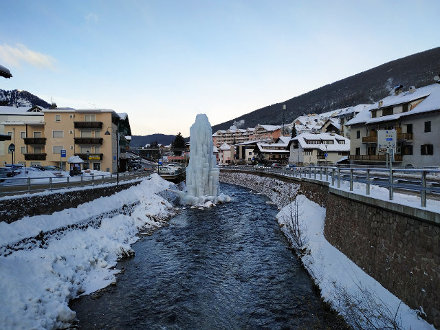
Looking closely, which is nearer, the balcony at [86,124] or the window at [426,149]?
the window at [426,149]

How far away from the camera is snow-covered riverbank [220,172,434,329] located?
8.12 metres

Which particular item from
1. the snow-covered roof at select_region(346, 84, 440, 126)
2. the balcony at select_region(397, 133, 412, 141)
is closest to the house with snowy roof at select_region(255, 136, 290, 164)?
the snow-covered roof at select_region(346, 84, 440, 126)

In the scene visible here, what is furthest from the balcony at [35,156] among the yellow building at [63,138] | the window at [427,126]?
the window at [427,126]

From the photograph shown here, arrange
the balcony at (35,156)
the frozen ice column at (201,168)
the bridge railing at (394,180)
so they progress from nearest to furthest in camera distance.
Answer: the bridge railing at (394,180) < the frozen ice column at (201,168) < the balcony at (35,156)

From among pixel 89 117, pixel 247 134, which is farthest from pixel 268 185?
pixel 247 134

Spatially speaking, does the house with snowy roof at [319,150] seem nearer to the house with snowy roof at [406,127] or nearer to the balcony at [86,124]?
the house with snowy roof at [406,127]

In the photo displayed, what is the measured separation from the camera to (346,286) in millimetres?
10828

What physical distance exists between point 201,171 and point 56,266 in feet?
90.3

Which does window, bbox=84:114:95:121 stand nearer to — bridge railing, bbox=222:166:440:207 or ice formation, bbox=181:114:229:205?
ice formation, bbox=181:114:229:205

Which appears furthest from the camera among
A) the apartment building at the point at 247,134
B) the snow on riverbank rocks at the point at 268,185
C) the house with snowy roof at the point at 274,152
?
the apartment building at the point at 247,134

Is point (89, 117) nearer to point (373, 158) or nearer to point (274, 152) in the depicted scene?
point (373, 158)

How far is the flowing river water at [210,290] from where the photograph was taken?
33.7ft

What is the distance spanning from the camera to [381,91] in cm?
18600

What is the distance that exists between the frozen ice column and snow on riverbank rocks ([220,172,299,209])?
27.3 ft
